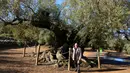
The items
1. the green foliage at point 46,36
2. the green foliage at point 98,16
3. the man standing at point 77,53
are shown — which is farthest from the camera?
the green foliage at point 46,36

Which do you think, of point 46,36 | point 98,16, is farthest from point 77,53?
point 46,36

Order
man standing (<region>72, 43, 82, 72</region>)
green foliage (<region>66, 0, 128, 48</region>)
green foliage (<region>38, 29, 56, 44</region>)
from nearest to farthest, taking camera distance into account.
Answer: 1. man standing (<region>72, 43, 82, 72</region>)
2. green foliage (<region>66, 0, 128, 48</region>)
3. green foliage (<region>38, 29, 56, 44</region>)

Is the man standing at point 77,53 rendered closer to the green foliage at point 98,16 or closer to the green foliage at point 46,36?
the green foliage at point 98,16

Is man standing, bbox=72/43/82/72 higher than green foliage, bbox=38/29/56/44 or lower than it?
lower

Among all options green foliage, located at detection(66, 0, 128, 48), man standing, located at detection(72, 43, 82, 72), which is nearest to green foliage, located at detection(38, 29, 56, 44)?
green foliage, located at detection(66, 0, 128, 48)

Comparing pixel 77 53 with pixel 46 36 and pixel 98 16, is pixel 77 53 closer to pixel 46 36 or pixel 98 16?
pixel 98 16

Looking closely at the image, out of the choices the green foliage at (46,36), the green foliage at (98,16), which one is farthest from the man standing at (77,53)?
the green foliage at (46,36)

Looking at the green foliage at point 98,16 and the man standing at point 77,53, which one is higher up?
the green foliage at point 98,16

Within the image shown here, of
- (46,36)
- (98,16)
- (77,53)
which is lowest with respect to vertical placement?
(77,53)

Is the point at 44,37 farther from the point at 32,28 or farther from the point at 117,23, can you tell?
the point at 117,23

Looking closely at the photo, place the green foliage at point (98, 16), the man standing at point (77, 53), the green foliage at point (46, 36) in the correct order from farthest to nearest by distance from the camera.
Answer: the green foliage at point (46, 36) < the green foliage at point (98, 16) < the man standing at point (77, 53)

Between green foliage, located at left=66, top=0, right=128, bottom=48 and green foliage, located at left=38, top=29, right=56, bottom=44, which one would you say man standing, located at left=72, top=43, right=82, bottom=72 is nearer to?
green foliage, located at left=66, top=0, right=128, bottom=48

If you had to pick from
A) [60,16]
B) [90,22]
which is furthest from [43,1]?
[90,22]

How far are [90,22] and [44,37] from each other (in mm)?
3791
